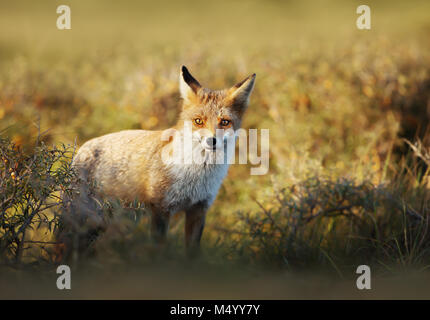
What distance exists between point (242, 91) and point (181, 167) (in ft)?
3.40

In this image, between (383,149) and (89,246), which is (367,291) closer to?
(89,246)

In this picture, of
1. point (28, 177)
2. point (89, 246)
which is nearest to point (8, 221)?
point (28, 177)

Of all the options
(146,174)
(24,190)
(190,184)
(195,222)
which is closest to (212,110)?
(190,184)

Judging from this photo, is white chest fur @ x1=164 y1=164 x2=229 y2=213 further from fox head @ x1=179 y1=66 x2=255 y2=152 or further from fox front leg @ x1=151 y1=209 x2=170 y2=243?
fox head @ x1=179 y1=66 x2=255 y2=152

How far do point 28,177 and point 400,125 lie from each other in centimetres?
642

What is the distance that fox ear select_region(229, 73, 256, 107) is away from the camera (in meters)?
4.36

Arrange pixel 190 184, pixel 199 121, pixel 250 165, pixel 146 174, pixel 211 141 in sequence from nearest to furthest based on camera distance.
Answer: pixel 211 141
pixel 199 121
pixel 190 184
pixel 146 174
pixel 250 165

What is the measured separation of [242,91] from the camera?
4.40 meters

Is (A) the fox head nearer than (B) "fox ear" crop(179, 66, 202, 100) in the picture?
Yes

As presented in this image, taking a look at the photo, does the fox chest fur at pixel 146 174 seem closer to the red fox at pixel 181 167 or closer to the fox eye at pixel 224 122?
the red fox at pixel 181 167

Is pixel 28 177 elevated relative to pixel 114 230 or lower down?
elevated

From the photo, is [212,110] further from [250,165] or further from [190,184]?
[250,165]

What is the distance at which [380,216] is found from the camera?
5168mm

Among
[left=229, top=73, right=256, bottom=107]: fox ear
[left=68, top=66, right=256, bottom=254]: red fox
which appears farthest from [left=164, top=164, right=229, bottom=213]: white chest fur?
[left=229, top=73, right=256, bottom=107]: fox ear
